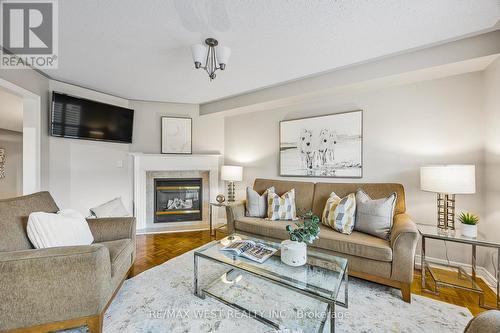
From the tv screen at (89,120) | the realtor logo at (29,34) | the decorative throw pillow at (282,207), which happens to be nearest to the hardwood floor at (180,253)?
the decorative throw pillow at (282,207)

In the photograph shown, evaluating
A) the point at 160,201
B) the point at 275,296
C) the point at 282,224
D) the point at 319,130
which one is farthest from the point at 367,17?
the point at 160,201

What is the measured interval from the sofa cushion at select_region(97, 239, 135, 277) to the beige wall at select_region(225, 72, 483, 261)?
8.36ft

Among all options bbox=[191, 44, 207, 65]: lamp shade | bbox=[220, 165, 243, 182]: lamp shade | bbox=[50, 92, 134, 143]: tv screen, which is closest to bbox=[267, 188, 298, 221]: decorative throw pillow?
bbox=[220, 165, 243, 182]: lamp shade

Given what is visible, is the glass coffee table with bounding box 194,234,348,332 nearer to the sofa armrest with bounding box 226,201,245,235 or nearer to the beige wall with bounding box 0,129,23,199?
the sofa armrest with bounding box 226,201,245,235

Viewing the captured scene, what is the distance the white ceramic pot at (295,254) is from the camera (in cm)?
157

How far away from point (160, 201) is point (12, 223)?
238 cm

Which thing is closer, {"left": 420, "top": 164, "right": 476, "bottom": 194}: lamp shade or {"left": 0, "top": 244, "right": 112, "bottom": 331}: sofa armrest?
{"left": 0, "top": 244, "right": 112, "bottom": 331}: sofa armrest

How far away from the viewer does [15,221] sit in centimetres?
146

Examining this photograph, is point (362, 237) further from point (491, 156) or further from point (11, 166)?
point (11, 166)

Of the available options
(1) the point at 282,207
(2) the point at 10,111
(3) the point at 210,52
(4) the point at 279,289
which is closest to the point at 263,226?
(1) the point at 282,207

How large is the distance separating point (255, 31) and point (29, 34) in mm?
2017

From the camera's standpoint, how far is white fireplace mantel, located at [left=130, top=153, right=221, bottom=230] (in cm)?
358

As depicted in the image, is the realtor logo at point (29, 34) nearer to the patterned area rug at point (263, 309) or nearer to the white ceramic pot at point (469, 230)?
the patterned area rug at point (263, 309)

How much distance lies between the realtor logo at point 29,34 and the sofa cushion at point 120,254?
188 centimetres
